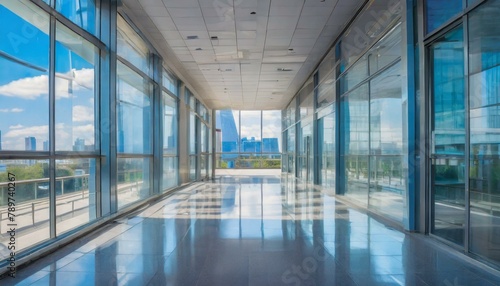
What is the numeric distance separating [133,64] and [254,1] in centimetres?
324

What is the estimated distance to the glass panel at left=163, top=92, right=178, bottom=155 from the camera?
36.1 feet

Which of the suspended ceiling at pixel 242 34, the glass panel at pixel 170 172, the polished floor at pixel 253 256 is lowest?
the polished floor at pixel 253 256

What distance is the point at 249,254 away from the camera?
4.08 meters

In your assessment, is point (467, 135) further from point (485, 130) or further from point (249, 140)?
point (249, 140)

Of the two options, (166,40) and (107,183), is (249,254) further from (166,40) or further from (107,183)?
(166,40)

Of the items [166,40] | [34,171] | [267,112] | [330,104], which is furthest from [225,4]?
[267,112]

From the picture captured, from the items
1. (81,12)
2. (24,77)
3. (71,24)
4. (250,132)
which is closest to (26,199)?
(24,77)

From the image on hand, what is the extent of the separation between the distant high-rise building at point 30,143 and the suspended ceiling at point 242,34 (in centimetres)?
347

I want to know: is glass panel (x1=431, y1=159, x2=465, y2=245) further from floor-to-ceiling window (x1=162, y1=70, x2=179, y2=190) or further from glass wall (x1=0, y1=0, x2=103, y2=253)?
floor-to-ceiling window (x1=162, y1=70, x2=179, y2=190)

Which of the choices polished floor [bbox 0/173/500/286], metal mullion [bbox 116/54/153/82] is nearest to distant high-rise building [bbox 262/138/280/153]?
metal mullion [bbox 116/54/153/82]

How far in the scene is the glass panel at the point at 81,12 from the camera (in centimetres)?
499

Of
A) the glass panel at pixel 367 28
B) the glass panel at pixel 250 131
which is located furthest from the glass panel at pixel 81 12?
the glass panel at pixel 250 131

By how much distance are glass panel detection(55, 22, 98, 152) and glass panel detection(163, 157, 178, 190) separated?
5.19 m

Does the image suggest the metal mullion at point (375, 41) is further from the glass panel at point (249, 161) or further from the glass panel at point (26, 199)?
the glass panel at point (249, 161)
